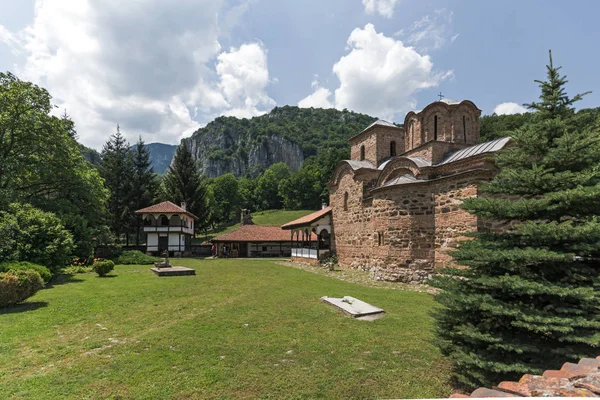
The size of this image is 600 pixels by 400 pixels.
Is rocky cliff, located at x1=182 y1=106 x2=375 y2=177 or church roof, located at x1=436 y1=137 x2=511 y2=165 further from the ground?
rocky cliff, located at x1=182 y1=106 x2=375 y2=177

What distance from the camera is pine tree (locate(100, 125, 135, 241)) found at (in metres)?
31.2

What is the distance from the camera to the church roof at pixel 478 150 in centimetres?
1196

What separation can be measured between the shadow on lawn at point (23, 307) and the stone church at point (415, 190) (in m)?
12.3

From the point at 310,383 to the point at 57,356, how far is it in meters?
4.23

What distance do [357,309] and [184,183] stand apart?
110 ft

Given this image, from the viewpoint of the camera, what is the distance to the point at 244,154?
123 meters

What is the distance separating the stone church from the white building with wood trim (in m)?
16.8

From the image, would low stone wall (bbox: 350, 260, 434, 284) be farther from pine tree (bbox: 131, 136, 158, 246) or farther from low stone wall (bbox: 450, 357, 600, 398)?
pine tree (bbox: 131, 136, 158, 246)

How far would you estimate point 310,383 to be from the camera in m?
4.21

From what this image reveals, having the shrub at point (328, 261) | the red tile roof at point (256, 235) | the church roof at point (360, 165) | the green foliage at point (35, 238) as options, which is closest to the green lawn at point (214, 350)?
the green foliage at point (35, 238)

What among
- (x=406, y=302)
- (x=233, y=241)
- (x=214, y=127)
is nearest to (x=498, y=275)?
(x=406, y=302)

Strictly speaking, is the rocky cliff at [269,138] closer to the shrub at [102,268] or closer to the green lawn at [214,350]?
the shrub at [102,268]

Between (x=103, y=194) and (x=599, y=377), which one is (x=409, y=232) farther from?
(x=103, y=194)

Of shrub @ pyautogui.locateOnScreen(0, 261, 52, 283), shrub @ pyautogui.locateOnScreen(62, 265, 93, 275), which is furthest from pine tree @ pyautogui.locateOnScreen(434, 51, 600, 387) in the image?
shrub @ pyautogui.locateOnScreen(62, 265, 93, 275)
